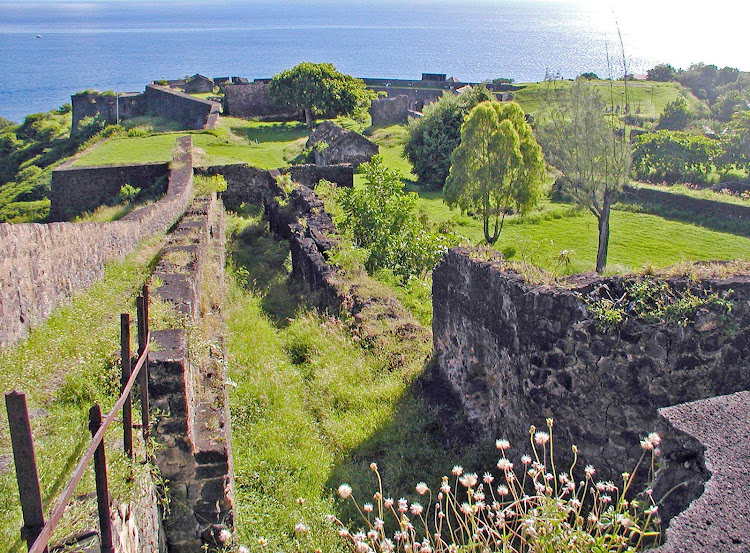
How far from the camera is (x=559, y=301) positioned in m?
5.44

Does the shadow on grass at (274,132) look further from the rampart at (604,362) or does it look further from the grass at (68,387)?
the rampart at (604,362)

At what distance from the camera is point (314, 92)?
4459cm

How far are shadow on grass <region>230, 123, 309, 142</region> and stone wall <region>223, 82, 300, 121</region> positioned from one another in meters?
3.60

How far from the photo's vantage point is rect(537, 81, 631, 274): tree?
73.8 ft

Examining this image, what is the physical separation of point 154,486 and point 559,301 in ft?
11.1

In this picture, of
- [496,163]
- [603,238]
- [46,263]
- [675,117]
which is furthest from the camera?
[675,117]

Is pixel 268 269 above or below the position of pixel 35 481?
below

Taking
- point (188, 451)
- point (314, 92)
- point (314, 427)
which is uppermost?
point (314, 92)

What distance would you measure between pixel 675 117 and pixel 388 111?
21386mm

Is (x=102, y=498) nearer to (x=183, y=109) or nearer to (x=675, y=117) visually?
(x=183, y=109)

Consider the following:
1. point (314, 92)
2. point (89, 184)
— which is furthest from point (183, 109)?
point (89, 184)

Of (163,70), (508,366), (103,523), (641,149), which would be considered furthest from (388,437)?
(163,70)

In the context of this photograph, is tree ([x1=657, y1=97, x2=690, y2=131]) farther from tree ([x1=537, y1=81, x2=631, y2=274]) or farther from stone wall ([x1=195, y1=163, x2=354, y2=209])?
stone wall ([x1=195, y1=163, x2=354, y2=209])

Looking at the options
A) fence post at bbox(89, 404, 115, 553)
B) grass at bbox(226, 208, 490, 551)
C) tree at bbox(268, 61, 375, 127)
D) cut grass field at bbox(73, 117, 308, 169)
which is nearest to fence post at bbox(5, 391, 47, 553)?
fence post at bbox(89, 404, 115, 553)
